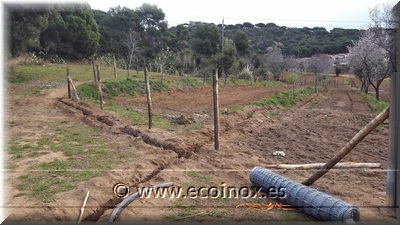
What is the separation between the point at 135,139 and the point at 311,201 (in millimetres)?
3776

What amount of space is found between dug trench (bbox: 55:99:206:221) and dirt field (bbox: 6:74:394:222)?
0.01m

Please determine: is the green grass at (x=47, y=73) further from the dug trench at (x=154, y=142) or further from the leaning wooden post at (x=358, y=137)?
the leaning wooden post at (x=358, y=137)

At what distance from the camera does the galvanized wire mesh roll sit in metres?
3.43

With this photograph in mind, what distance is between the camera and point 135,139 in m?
6.64

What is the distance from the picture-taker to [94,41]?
17.1 meters

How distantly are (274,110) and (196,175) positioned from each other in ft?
26.3

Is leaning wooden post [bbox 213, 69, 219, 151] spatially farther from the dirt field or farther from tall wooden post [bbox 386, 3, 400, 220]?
tall wooden post [bbox 386, 3, 400, 220]

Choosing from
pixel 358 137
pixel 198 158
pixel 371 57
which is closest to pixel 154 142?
pixel 198 158

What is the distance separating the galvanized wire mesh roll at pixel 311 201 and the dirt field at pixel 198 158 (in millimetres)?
143

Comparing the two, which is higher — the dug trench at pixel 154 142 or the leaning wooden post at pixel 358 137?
the leaning wooden post at pixel 358 137

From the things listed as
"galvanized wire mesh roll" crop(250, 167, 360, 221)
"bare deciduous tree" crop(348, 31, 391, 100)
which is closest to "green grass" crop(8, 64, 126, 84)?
"bare deciduous tree" crop(348, 31, 391, 100)

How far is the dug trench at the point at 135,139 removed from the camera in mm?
4203

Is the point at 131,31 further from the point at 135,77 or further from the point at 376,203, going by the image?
the point at 376,203

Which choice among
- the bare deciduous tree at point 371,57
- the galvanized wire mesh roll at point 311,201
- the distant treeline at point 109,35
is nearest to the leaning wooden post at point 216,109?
the galvanized wire mesh roll at point 311,201
